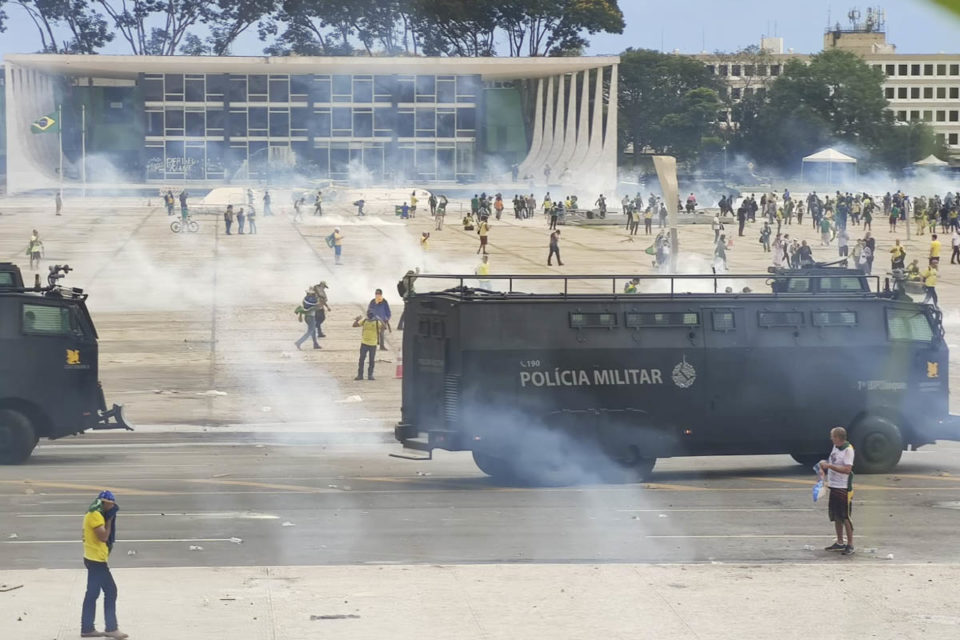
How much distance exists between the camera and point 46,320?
23.9 metres

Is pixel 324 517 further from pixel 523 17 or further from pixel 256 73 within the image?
pixel 523 17

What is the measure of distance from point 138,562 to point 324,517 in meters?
3.33

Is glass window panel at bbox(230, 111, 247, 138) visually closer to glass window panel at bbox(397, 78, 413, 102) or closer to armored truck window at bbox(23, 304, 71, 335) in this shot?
A: glass window panel at bbox(397, 78, 413, 102)

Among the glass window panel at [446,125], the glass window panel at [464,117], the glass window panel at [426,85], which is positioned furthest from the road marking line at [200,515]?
the glass window panel at [464,117]

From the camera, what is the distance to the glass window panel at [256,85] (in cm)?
13262

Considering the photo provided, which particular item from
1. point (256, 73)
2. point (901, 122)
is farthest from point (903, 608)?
point (901, 122)

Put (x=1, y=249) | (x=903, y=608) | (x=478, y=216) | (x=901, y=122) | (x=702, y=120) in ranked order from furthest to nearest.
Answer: (x=901, y=122) → (x=702, y=120) → (x=478, y=216) → (x=1, y=249) → (x=903, y=608)

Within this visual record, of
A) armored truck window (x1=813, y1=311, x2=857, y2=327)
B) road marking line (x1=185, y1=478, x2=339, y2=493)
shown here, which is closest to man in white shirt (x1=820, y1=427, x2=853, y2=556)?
armored truck window (x1=813, y1=311, x2=857, y2=327)

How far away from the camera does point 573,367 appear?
21531 mm

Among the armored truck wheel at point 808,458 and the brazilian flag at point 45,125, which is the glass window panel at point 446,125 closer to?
the brazilian flag at point 45,125

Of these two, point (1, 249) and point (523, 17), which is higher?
point (523, 17)

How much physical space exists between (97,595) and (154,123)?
12415 centimetres

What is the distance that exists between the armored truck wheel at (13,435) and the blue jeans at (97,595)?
1113 cm

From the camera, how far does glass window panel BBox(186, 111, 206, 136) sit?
132500mm
